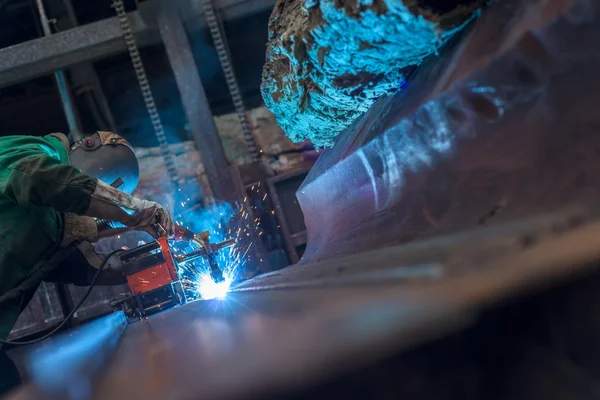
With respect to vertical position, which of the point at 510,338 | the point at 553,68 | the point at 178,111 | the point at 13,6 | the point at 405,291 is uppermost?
the point at 13,6

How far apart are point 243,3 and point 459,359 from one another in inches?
164

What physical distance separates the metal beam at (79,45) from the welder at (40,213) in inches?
54.4

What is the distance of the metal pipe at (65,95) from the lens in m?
4.24

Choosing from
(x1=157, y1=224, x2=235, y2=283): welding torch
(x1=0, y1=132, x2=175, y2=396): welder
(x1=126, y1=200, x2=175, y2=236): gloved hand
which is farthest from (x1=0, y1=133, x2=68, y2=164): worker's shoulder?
(x1=157, y1=224, x2=235, y2=283): welding torch

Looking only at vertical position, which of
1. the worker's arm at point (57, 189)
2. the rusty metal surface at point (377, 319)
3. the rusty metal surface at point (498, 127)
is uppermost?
the worker's arm at point (57, 189)

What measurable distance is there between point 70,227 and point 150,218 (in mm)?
486

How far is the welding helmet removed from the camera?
3172mm

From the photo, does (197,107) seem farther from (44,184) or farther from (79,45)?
(44,184)

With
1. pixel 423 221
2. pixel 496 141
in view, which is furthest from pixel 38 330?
pixel 496 141

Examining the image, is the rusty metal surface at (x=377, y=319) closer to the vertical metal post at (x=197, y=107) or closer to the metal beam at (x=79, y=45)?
the vertical metal post at (x=197, y=107)

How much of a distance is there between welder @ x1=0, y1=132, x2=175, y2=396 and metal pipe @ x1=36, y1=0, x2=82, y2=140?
1295mm

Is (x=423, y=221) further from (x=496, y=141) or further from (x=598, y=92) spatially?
(x=598, y=92)

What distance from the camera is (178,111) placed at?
5.07 meters

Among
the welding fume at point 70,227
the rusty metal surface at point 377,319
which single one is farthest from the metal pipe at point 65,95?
the rusty metal surface at point 377,319
